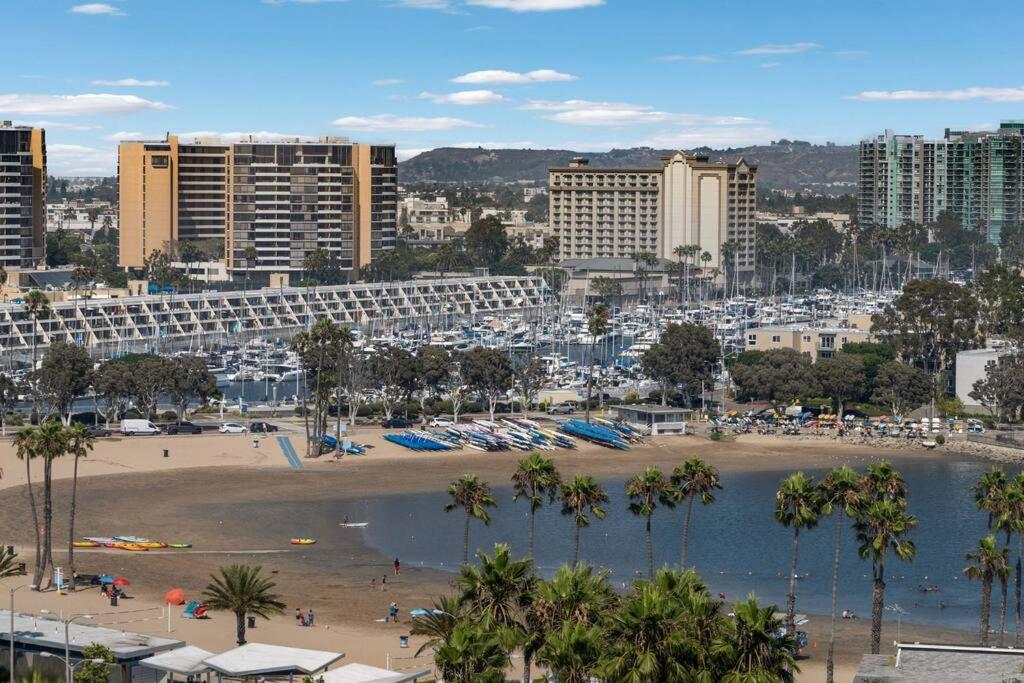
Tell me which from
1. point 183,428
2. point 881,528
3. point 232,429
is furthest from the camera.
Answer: point 183,428

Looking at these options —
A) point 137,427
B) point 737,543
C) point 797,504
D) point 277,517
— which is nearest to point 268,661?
point 797,504

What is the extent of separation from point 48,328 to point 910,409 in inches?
2752

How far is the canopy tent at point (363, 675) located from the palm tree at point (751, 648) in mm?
12494

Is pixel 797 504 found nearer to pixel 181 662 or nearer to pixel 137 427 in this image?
pixel 181 662

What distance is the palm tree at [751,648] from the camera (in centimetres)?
4412

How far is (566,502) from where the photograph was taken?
2525 inches

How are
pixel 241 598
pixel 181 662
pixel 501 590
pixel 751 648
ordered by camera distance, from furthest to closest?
pixel 241 598
pixel 181 662
pixel 501 590
pixel 751 648

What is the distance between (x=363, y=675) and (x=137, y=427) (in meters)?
62.0

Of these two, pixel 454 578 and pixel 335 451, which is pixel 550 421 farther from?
pixel 454 578

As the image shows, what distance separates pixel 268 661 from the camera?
54.7m

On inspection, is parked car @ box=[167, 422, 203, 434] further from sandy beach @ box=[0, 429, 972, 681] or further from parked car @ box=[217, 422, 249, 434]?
sandy beach @ box=[0, 429, 972, 681]

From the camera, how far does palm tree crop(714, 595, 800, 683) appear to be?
4412 centimetres

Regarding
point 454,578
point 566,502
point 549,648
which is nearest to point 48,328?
point 454,578

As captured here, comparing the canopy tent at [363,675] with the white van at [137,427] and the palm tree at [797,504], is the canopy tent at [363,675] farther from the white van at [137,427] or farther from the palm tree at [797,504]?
the white van at [137,427]
